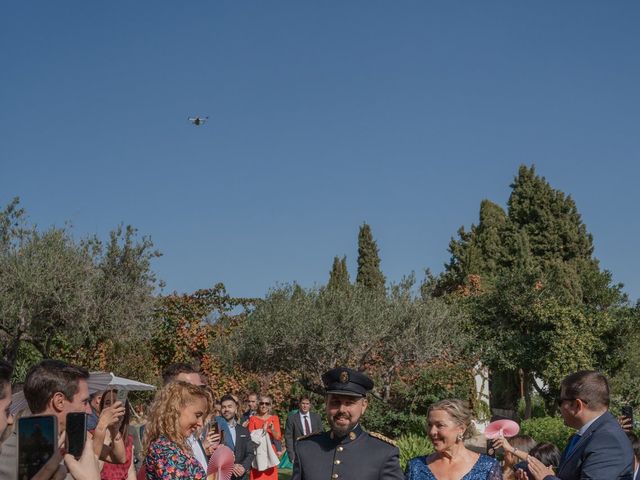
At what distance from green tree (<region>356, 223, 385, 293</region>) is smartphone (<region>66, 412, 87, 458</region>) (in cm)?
4363

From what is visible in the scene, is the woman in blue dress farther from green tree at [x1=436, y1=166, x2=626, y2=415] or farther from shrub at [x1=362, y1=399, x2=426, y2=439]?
green tree at [x1=436, y1=166, x2=626, y2=415]

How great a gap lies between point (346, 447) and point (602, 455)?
5.12 feet

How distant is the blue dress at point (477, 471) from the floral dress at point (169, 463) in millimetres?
1448

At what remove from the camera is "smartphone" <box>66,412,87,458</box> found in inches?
123

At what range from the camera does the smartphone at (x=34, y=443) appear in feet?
9.14

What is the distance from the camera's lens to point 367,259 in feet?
155

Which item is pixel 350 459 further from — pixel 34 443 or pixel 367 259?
pixel 367 259

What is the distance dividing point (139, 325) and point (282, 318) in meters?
4.36

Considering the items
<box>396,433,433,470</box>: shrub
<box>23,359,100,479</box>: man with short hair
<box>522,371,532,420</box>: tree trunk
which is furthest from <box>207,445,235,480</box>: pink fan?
<box>522,371,532,420</box>: tree trunk

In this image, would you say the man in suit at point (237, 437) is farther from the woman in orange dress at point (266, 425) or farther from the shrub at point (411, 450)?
the shrub at point (411, 450)

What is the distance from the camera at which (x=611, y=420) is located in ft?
15.8

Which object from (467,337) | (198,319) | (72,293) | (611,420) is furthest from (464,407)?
(198,319)

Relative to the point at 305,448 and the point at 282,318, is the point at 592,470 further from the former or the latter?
the point at 282,318

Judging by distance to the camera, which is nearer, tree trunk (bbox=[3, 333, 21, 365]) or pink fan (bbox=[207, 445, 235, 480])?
pink fan (bbox=[207, 445, 235, 480])
